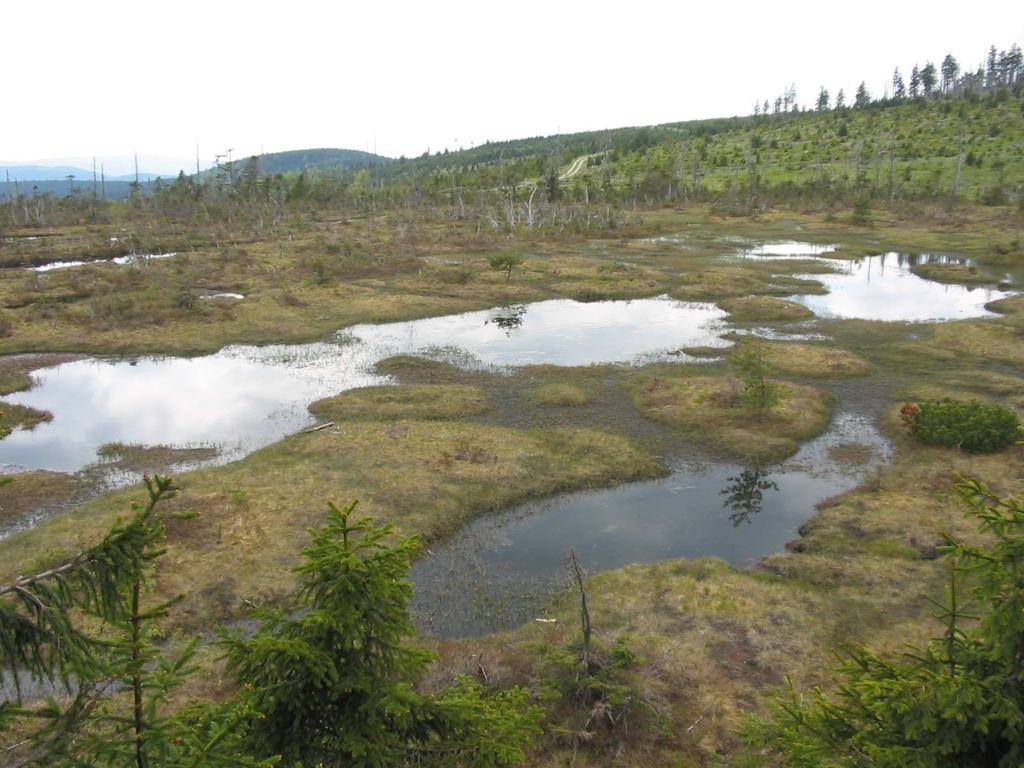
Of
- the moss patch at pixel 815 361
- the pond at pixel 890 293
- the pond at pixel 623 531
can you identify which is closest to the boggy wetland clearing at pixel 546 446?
the pond at pixel 623 531

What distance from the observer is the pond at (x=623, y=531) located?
17984 millimetres

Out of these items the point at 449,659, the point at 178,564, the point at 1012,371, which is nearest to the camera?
the point at 449,659

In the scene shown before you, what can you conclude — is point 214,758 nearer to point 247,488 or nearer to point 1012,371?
point 247,488

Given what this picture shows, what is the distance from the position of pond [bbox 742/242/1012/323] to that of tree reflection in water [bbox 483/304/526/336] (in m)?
21.3

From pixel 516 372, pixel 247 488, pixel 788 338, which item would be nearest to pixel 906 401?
pixel 788 338

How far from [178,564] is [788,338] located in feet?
117

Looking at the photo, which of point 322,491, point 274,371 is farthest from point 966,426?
point 274,371

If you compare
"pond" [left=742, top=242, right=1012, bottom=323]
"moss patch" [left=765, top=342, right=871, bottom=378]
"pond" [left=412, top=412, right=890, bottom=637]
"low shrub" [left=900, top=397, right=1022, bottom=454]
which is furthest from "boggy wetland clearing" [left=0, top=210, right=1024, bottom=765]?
"low shrub" [left=900, top=397, right=1022, bottom=454]

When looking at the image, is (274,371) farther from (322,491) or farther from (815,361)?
(815,361)

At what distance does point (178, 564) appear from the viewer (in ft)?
61.5

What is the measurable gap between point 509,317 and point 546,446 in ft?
79.2

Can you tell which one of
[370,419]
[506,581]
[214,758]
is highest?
[214,758]

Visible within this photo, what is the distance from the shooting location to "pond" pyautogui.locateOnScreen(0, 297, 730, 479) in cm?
2895

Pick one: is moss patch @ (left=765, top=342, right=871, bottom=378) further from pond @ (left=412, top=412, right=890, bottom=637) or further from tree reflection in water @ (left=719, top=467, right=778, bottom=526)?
tree reflection in water @ (left=719, top=467, right=778, bottom=526)
